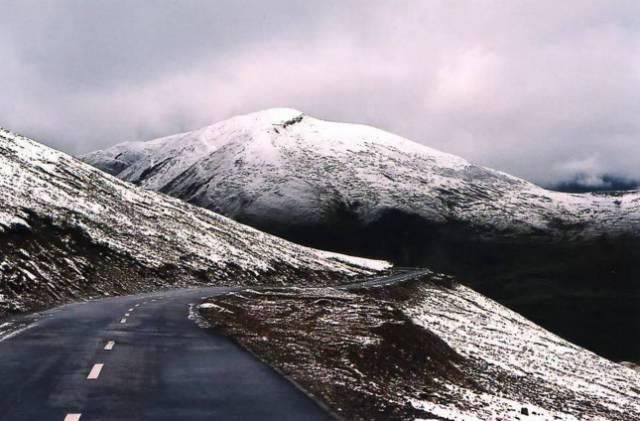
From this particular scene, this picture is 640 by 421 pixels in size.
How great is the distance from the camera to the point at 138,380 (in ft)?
42.5

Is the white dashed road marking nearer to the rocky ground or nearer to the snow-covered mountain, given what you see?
the rocky ground

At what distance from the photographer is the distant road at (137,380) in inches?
411

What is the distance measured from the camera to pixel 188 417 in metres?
10.2

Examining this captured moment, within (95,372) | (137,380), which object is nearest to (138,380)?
(137,380)

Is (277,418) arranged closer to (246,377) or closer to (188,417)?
(188,417)

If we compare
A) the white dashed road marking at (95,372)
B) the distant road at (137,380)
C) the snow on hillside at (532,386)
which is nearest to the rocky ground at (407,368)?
the snow on hillside at (532,386)

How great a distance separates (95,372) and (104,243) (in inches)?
2252

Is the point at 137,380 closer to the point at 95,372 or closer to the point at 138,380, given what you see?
the point at 138,380

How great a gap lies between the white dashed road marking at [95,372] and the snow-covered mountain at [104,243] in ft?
71.1

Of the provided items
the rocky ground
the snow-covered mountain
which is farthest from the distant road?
the snow-covered mountain

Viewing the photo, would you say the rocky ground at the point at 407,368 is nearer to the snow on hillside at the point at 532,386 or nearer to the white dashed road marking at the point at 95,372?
the snow on hillside at the point at 532,386

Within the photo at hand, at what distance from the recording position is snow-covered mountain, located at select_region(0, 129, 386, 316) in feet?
163

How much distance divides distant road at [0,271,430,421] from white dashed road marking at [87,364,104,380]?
0.06ft

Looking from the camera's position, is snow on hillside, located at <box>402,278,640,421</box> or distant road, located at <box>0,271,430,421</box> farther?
snow on hillside, located at <box>402,278,640,421</box>
